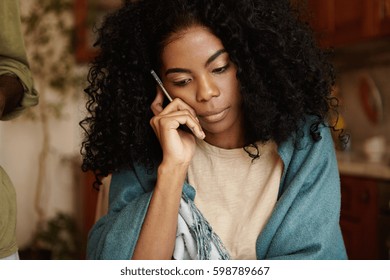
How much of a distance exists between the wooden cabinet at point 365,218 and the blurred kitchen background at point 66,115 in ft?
1.36

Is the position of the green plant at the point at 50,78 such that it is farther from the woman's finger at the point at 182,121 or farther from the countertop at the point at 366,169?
the woman's finger at the point at 182,121

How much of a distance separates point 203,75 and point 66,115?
2750 millimetres

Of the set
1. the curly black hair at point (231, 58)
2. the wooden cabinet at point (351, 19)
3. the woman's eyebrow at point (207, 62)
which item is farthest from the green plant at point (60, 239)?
the woman's eyebrow at point (207, 62)

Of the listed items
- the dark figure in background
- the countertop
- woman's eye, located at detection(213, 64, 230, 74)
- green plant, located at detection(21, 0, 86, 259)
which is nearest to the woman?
woman's eye, located at detection(213, 64, 230, 74)

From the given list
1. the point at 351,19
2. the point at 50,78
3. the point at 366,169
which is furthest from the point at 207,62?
the point at 50,78

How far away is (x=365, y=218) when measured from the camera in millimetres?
2451

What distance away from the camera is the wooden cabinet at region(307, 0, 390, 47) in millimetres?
2602

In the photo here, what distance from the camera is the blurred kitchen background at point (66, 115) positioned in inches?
119

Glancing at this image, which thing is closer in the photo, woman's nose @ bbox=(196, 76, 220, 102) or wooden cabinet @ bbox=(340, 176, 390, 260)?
woman's nose @ bbox=(196, 76, 220, 102)

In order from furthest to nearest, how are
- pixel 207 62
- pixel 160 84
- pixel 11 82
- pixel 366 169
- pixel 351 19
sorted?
pixel 351 19 < pixel 366 169 < pixel 160 84 < pixel 207 62 < pixel 11 82

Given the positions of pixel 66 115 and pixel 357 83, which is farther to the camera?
pixel 66 115

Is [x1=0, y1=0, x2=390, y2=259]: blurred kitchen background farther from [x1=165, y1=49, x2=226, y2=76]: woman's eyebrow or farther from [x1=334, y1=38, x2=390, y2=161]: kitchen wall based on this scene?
[x1=165, y1=49, x2=226, y2=76]: woman's eyebrow

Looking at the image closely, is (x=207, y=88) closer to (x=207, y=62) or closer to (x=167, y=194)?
(x=207, y=62)
